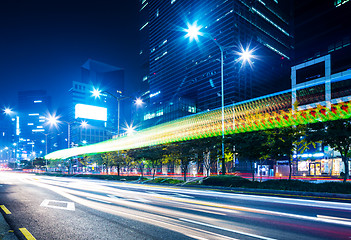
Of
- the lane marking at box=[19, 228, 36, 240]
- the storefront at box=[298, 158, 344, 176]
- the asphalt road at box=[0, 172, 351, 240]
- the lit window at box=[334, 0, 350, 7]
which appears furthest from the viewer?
the lit window at box=[334, 0, 350, 7]

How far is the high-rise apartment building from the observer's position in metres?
95.2

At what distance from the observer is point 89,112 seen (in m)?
99.4

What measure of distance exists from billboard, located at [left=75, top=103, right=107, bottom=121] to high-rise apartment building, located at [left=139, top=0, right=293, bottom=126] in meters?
20.0

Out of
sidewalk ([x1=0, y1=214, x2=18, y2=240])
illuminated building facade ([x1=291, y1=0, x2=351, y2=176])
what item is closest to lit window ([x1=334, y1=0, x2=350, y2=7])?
illuminated building facade ([x1=291, y1=0, x2=351, y2=176])

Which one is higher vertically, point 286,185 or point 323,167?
point 286,185

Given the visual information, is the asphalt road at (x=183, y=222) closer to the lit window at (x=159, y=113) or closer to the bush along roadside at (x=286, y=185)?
the bush along roadside at (x=286, y=185)

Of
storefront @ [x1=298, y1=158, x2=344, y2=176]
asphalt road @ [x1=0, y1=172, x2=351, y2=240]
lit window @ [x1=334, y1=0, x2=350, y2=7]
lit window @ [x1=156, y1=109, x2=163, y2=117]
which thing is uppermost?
lit window @ [x1=334, y1=0, x2=350, y2=7]

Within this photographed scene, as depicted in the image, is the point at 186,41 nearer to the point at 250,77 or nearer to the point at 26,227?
the point at 250,77

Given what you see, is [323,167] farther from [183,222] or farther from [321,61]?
[183,222]

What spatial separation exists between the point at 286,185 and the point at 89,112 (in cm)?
9418

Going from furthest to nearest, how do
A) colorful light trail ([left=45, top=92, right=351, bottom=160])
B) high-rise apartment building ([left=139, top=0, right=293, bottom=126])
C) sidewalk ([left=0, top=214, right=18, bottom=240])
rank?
high-rise apartment building ([left=139, top=0, right=293, bottom=126]) → colorful light trail ([left=45, top=92, right=351, bottom=160]) → sidewalk ([left=0, top=214, right=18, bottom=240])

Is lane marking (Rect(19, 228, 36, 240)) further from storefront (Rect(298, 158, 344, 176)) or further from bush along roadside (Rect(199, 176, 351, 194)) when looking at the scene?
storefront (Rect(298, 158, 344, 176))

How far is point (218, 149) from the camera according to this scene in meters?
26.0

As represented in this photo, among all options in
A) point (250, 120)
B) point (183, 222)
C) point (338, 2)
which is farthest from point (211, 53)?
point (183, 222)
